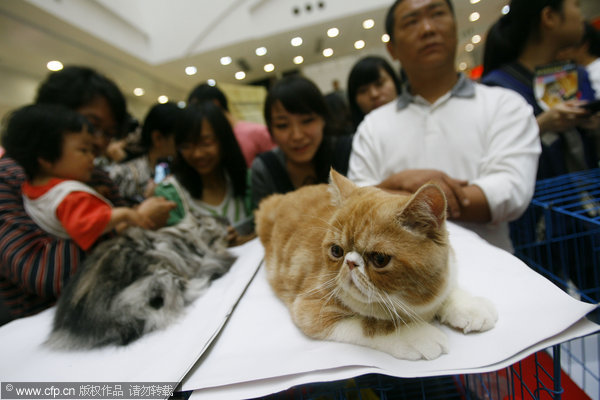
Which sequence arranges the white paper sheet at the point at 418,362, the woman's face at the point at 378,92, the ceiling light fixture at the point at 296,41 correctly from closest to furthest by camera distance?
1. the white paper sheet at the point at 418,362
2. the ceiling light fixture at the point at 296,41
3. the woman's face at the point at 378,92

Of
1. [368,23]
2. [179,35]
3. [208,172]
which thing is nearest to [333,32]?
[368,23]

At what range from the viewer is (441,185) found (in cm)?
90

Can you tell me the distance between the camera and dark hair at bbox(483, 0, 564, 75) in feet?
3.46

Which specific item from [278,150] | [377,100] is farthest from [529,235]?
[278,150]

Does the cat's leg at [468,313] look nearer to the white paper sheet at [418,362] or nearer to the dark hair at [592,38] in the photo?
the white paper sheet at [418,362]

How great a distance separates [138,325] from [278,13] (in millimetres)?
1491

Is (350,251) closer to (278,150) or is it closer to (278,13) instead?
(278,150)

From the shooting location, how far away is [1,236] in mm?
966

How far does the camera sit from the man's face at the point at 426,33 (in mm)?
1080

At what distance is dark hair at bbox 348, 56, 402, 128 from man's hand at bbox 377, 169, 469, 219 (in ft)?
3.25

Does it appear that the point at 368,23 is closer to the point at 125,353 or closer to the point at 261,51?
the point at 261,51

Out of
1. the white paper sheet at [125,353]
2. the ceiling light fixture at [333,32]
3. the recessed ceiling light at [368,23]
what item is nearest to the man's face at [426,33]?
the recessed ceiling light at [368,23]

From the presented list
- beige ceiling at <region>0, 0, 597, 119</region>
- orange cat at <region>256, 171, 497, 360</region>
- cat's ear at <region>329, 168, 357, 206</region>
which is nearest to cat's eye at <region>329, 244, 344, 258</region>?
orange cat at <region>256, 171, 497, 360</region>

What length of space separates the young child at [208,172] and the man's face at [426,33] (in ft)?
3.52
